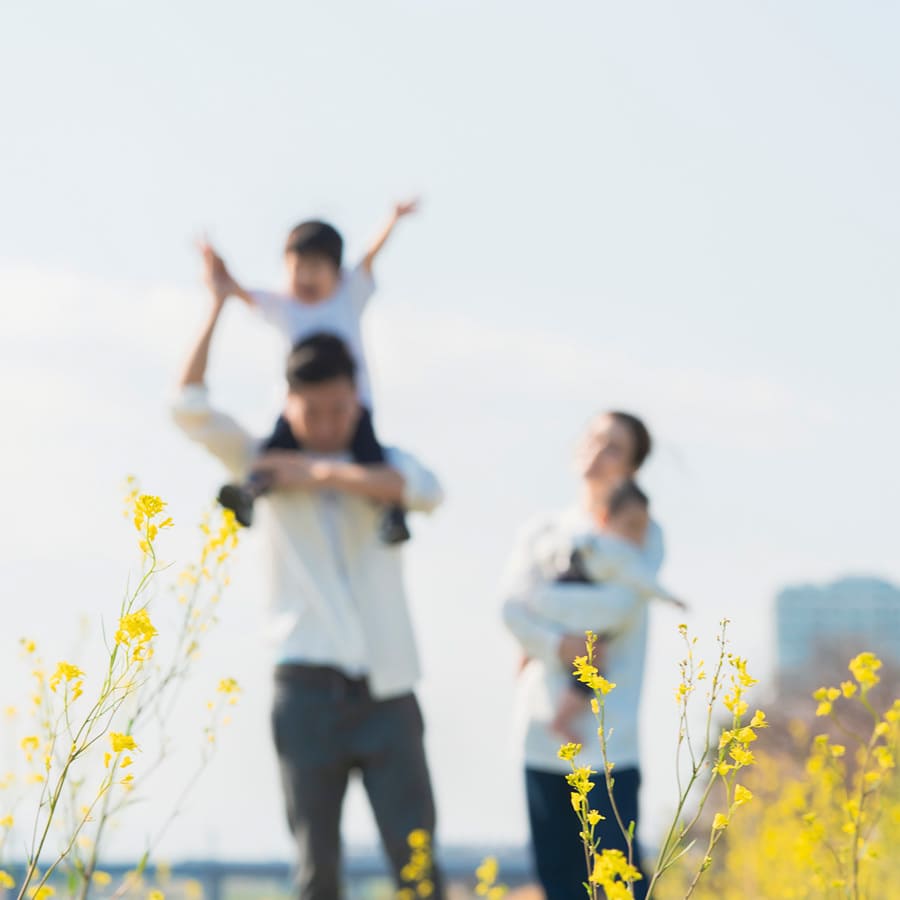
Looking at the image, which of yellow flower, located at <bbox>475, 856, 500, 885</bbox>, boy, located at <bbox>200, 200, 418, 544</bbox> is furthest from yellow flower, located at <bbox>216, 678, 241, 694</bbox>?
boy, located at <bbox>200, 200, 418, 544</bbox>

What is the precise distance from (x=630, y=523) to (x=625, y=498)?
0.07m

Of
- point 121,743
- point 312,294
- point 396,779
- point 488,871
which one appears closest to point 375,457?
point 312,294

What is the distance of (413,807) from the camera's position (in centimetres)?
494

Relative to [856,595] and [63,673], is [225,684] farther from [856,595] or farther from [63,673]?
[856,595]

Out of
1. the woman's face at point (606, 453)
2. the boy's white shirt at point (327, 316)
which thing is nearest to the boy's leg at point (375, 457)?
the boy's white shirt at point (327, 316)

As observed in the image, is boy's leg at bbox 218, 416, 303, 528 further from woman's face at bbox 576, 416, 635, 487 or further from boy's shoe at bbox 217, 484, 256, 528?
woman's face at bbox 576, 416, 635, 487

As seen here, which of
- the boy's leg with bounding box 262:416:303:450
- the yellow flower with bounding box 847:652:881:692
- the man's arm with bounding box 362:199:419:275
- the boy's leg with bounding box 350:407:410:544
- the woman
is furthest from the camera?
the man's arm with bounding box 362:199:419:275

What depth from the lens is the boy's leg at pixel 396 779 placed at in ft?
16.1

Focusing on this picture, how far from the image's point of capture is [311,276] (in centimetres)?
535

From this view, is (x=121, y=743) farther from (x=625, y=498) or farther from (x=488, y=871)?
(x=625, y=498)

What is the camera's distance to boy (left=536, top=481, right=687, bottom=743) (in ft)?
15.5

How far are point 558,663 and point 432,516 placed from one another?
0.64m

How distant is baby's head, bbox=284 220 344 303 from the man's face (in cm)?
39

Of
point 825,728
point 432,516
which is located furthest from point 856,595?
point 432,516
